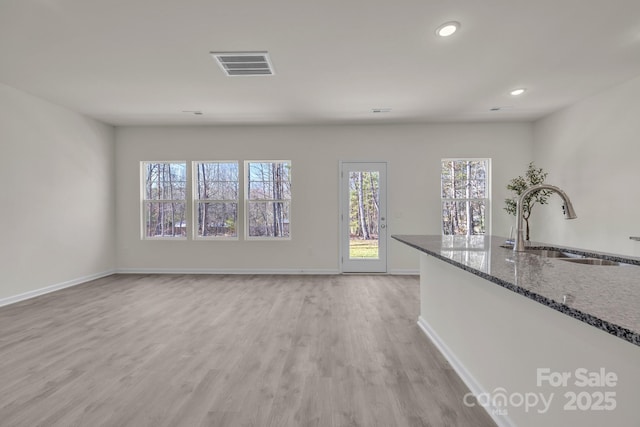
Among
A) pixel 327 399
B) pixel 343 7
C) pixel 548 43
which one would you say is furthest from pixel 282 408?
pixel 548 43

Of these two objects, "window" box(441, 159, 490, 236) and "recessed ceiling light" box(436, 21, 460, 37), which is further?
"window" box(441, 159, 490, 236)

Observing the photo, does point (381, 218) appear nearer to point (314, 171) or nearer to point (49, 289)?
point (314, 171)

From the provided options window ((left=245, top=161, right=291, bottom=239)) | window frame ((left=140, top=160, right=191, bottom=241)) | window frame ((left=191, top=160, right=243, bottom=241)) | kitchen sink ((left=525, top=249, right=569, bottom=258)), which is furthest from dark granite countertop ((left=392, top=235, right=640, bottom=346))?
window frame ((left=140, top=160, right=191, bottom=241))

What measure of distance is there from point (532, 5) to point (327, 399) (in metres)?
3.16

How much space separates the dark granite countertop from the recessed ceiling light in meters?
1.93

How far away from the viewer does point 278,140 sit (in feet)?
17.9

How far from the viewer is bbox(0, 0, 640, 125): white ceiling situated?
231 centimetres

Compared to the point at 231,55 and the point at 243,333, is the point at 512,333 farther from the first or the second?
the point at 231,55

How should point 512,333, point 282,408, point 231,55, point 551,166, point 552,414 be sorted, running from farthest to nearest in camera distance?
point 551,166 → point 231,55 → point 282,408 → point 512,333 → point 552,414

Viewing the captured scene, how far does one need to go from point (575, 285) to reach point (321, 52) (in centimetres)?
276

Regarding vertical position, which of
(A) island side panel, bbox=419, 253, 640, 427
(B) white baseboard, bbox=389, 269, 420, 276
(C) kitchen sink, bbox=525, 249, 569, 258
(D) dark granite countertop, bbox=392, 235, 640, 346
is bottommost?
(B) white baseboard, bbox=389, 269, 420, 276

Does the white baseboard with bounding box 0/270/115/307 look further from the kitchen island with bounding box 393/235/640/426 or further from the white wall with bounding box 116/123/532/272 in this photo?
the kitchen island with bounding box 393/235/640/426

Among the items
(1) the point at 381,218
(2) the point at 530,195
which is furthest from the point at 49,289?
A: (2) the point at 530,195

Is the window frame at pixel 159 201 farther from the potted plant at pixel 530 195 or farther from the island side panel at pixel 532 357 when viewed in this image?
the potted plant at pixel 530 195
